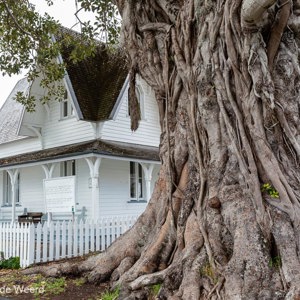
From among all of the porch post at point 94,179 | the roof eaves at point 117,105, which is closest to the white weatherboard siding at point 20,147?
the porch post at point 94,179

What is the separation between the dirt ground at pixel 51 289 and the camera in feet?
18.5

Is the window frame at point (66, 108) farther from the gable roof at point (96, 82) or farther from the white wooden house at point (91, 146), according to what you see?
the gable roof at point (96, 82)

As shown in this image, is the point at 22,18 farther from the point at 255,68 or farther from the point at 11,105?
the point at 11,105

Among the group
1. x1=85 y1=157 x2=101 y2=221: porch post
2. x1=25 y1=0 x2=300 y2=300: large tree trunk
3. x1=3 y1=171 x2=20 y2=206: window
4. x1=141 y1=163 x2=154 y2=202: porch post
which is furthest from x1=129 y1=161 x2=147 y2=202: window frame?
x1=25 y1=0 x2=300 y2=300: large tree trunk

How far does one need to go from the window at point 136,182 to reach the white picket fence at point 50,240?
6.67 metres

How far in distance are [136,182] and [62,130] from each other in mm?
4015

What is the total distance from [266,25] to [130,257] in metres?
3.87

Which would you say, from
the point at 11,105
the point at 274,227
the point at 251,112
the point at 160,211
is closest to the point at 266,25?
the point at 251,112

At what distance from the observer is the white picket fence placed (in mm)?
10016

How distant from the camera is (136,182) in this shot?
18719mm

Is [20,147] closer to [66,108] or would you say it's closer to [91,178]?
[66,108]

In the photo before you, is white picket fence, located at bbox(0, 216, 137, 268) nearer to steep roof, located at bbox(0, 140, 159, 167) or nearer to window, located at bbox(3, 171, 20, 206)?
steep roof, located at bbox(0, 140, 159, 167)

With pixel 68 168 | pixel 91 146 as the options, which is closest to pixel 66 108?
pixel 68 168

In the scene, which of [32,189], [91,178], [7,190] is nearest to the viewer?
[91,178]
